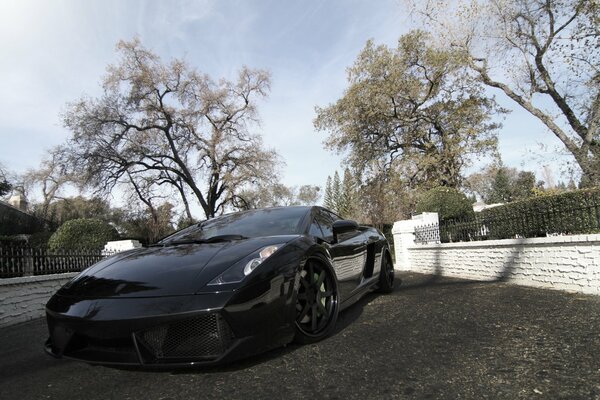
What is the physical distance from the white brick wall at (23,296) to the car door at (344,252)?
4616 millimetres

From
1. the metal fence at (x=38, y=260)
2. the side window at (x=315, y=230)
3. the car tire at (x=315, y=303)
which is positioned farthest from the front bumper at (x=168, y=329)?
the metal fence at (x=38, y=260)

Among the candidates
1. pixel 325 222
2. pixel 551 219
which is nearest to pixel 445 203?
pixel 551 219

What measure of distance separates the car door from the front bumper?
4.29 feet

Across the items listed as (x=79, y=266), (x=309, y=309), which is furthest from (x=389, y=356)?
(x=79, y=266)

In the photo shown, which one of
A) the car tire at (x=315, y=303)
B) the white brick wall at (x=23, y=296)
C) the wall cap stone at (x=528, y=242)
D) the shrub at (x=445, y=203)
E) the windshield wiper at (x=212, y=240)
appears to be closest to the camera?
the car tire at (x=315, y=303)

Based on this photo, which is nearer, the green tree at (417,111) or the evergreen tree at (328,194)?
the green tree at (417,111)

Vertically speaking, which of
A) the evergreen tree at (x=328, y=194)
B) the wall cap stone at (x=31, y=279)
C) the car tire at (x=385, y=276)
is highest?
the evergreen tree at (x=328, y=194)

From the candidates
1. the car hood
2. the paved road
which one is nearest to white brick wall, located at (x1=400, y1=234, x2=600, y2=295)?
the paved road

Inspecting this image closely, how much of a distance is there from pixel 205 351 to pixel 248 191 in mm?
29382

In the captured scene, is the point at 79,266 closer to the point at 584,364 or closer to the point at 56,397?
the point at 56,397

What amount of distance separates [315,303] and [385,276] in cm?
264

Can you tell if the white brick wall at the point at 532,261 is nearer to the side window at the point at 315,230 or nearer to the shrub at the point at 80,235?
the side window at the point at 315,230

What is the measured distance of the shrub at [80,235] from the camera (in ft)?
43.1

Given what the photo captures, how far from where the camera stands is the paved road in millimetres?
2336
